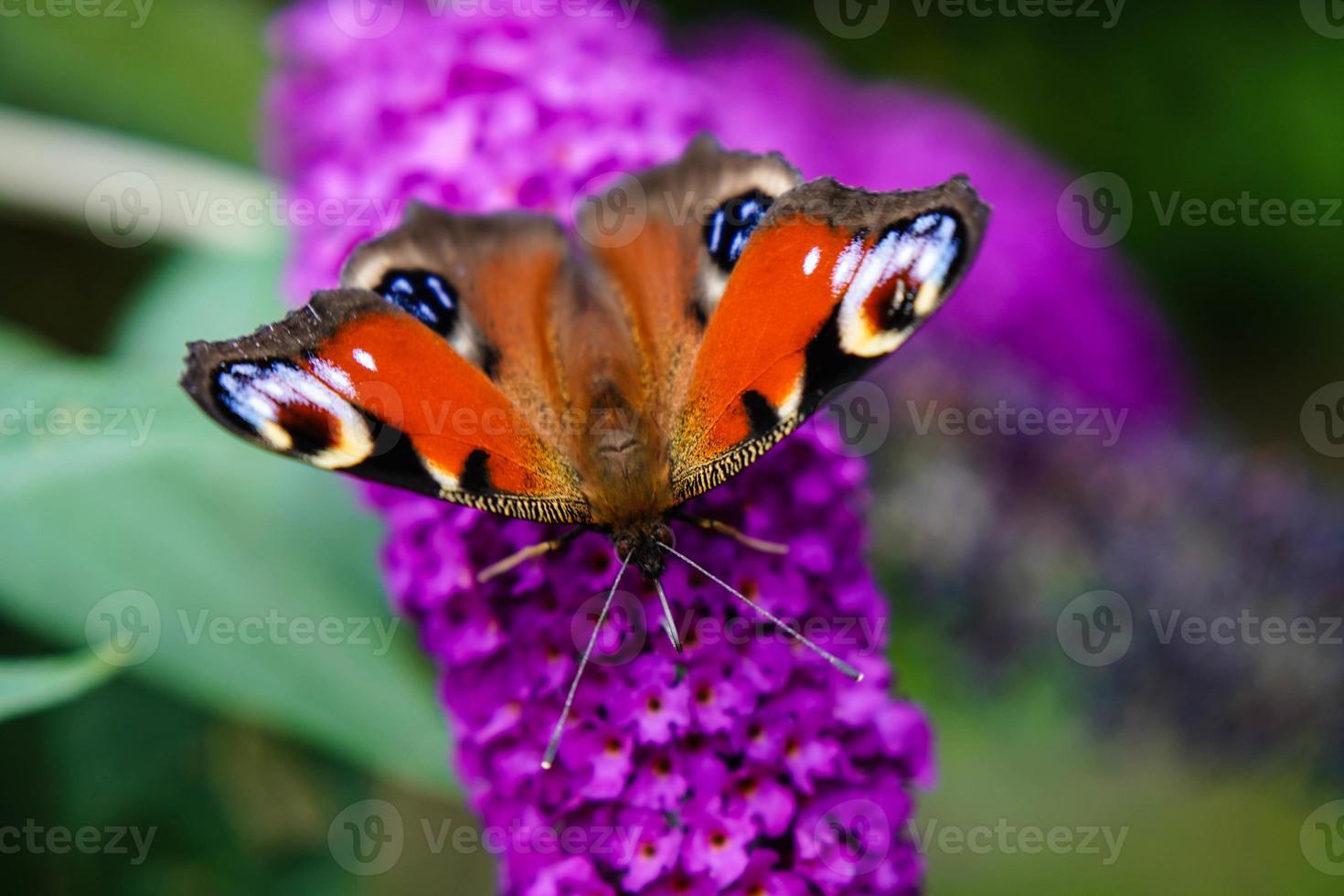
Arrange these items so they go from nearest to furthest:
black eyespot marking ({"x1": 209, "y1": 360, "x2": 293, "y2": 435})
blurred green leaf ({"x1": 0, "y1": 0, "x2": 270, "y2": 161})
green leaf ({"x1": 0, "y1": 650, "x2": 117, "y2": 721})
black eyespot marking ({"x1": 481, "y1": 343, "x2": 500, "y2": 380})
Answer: black eyespot marking ({"x1": 209, "y1": 360, "x2": 293, "y2": 435}) → green leaf ({"x1": 0, "y1": 650, "x2": 117, "y2": 721}) → black eyespot marking ({"x1": 481, "y1": 343, "x2": 500, "y2": 380}) → blurred green leaf ({"x1": 0, "y1": 0, "x2": 270, "y2": 161})

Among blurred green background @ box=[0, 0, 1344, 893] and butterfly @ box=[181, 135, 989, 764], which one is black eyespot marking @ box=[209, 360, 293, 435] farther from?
blurred green background @ box=[0, 0, 1344, 893]

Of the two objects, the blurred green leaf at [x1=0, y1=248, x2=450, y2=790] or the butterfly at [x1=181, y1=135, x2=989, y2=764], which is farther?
the blurred green leaf at [x1=0, y1=248, x2=450, y2=790]

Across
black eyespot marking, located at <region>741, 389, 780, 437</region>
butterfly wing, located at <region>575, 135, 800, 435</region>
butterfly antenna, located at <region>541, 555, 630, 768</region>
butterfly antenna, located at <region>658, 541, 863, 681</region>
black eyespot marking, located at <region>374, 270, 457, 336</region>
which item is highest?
butterfly wing, located at <region>575, 135, 800, 435</region>

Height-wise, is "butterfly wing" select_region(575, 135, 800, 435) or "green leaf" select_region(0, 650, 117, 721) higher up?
"butterfly wing" select_region(575, 135, 800, 435)

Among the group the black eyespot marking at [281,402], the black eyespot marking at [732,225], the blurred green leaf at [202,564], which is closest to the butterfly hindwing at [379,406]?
the black eyespot marking at [281,402]

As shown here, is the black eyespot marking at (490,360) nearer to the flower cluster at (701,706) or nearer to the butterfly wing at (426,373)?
the butterfly wing at (426,373)

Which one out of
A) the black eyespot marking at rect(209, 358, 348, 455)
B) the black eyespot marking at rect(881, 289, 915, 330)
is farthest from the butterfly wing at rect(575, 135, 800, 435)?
the black eyespot marking at rect(209, 358, 348, 455)

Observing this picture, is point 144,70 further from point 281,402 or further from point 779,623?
point 779,623
